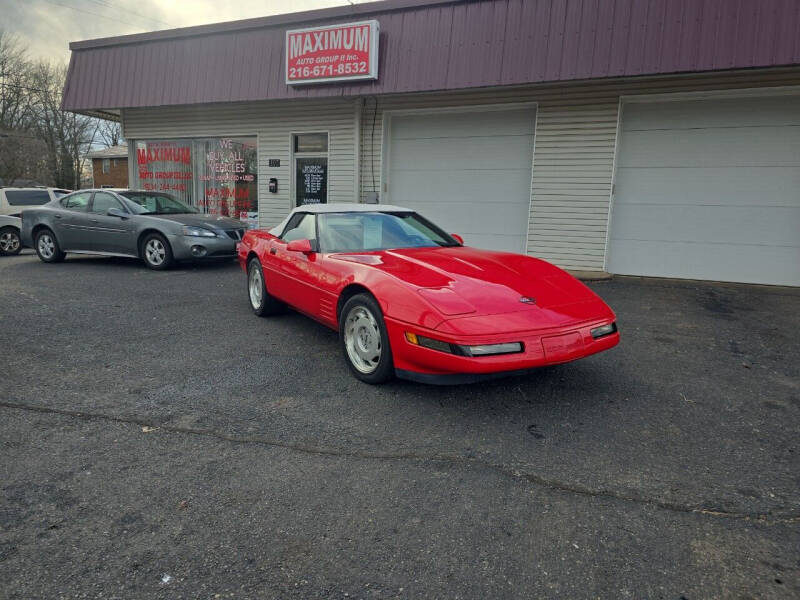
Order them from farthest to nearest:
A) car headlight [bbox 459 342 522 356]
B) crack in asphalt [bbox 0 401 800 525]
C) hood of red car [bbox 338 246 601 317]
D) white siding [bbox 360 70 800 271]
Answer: white siding [bbox 360 70 800 271]
hood of red car [bbox 338 246 601 317]
car headlight [bbox 459 342 522 356]
crack in asphalt [bbox 0 401 800 525]

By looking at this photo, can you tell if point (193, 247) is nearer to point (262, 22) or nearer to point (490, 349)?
point (262, 22)

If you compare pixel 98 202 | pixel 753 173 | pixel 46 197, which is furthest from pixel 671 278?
pixel 46 197

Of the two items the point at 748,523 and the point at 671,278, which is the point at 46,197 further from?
the point at 748,523

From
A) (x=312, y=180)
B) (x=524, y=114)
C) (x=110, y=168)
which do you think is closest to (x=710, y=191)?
(x=524, y=114)

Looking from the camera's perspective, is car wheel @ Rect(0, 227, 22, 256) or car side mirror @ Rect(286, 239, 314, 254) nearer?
car side mirror @ Rect(286, 239, 314, 254)

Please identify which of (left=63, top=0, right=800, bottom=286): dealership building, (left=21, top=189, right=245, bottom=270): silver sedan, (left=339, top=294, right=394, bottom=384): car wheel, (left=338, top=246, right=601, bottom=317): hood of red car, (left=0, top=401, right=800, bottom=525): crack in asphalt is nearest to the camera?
(left=0, top=401, right=800, bottom=525): crack in asphalt

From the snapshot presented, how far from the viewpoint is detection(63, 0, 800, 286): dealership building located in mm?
7934

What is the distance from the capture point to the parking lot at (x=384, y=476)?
2.01m

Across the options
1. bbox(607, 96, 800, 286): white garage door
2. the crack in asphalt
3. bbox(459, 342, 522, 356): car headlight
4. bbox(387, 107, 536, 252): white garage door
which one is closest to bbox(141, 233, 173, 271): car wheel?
bbox(387, 107, 536, 252): white garage door

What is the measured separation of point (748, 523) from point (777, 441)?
3.43 feet

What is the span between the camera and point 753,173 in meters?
8.28

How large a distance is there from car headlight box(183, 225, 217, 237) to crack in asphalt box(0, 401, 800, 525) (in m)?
5.89

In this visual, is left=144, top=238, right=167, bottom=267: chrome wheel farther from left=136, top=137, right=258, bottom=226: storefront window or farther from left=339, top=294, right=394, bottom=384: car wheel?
left=339, top=294, right=394, bottom=384: car wheel

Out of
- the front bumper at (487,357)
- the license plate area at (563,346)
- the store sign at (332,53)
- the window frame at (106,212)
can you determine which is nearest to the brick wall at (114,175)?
the window frame at (106,212)
